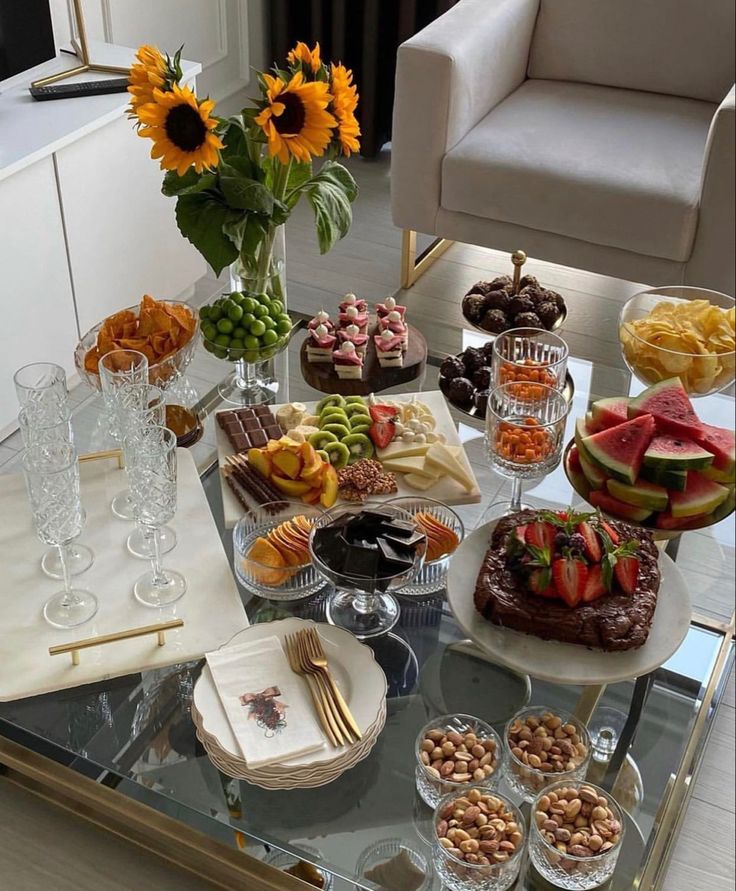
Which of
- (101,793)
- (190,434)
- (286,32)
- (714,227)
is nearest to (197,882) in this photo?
(101,793)

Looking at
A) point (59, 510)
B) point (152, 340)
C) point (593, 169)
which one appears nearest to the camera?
point (59, 510)

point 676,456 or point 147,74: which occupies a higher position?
point 147,74

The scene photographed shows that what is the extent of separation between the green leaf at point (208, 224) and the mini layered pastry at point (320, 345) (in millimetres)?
191

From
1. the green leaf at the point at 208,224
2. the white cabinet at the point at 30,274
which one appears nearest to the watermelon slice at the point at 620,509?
the green leaf at the point at 208,224

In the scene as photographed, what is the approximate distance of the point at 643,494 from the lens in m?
1.34

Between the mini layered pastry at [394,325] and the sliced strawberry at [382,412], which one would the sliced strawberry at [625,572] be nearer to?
the sliced strawberry at [382,412]

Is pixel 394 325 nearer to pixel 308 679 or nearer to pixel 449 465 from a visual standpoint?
pixel 449 465

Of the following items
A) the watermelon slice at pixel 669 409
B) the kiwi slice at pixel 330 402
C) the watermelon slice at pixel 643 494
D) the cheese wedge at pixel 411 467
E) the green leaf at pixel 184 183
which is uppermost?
the green leaf at pixel 184 183

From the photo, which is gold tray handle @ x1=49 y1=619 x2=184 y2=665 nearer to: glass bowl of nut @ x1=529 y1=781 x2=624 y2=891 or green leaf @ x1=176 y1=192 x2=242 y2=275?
glass bowl of nut @ x1=529 y1=781 x2=624 y2=891

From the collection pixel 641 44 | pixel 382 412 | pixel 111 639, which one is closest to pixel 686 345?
pixel 382 412

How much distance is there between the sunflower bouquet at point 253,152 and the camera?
1.68 metres

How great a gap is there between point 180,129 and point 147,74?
0.34ft

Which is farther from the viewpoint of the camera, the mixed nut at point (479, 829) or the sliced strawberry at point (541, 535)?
the sliced strawberry at point (541, 535)

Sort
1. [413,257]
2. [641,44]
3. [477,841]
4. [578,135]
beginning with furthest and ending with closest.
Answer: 1. [413,257]
2. [641,44]
3. [578,135]
4. [477,841]
